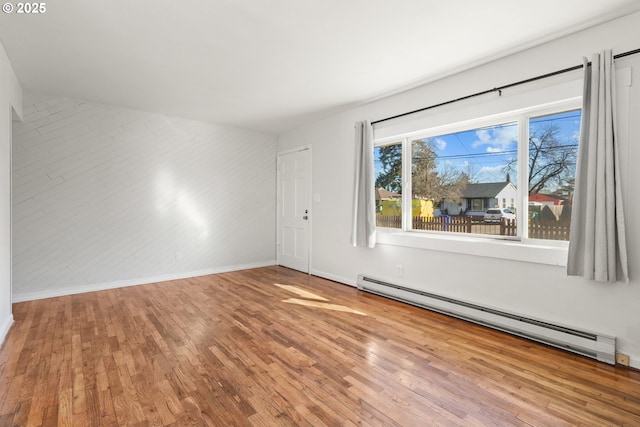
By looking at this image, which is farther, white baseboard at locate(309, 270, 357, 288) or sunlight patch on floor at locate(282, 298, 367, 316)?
white baseboard at locate(309, 270, 357, 288)

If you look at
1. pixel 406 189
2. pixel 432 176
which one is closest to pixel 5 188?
pixel 406 189

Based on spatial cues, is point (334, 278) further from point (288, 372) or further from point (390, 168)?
point (288, 372)

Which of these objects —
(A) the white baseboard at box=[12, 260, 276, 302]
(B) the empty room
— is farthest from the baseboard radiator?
(A) the white baseboard at box=[12, 260, 276, 302]

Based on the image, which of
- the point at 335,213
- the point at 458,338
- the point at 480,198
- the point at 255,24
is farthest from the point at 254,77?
the point at 458,338

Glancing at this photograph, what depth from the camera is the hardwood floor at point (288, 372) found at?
1.72 m

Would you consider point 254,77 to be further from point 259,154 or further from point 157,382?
point 157,382

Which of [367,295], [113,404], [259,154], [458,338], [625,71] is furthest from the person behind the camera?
[259,154]

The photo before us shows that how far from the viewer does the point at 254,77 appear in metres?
3.35

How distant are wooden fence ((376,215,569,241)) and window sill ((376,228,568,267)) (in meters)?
0.07

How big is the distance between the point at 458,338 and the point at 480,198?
145 cm

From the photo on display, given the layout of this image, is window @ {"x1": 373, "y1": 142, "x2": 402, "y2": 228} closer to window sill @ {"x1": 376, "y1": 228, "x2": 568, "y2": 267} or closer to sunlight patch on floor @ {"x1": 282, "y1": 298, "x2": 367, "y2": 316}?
window sill @ {"x1": 376, "y1": 228, "x2": 568, "y2": 267}

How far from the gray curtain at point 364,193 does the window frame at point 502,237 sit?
0.95ft

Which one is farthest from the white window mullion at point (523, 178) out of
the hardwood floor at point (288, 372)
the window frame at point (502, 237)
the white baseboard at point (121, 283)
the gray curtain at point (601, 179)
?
the white baseboard at point (121, 283)

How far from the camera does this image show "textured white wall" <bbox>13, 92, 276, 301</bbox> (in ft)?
12.4
